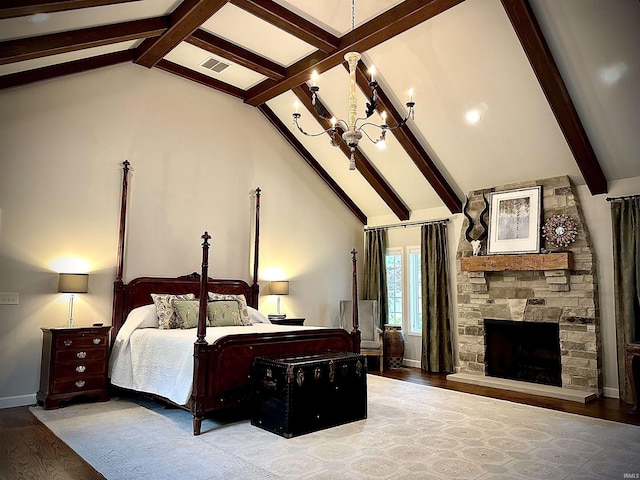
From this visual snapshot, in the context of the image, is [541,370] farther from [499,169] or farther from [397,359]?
[499,169]

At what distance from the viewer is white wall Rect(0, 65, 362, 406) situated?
4801 mm

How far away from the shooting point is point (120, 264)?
538 cm

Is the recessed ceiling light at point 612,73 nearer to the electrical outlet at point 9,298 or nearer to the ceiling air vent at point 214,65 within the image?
the ceiling air vent at point 214,65

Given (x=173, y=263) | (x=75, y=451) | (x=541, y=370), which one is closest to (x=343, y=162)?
(x=173, y=263)

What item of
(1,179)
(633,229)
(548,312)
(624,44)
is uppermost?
(624,44)

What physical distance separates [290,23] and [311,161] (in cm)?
303

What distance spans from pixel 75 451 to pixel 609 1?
5603mm

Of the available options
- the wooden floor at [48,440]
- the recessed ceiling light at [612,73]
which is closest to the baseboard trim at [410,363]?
the wooden floor at [48,440]

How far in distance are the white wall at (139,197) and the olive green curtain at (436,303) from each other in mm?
1540

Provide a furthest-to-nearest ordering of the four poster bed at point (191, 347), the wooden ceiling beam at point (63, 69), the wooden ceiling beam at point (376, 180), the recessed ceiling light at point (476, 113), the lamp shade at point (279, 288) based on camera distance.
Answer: the wooden ceiling beam at point (376, 180) → the lamp shade at point (279, 288) → the recessed ceiling light at point (476, 113) → the wooden ceiling beam at point (63, 69) → the four poster bed at point (191, 347)

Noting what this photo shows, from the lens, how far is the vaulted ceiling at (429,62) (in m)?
4.22

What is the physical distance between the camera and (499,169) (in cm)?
614

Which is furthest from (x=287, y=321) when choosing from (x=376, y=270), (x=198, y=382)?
(x=198, y=382)

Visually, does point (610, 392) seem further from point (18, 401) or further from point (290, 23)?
point (18, 401)
